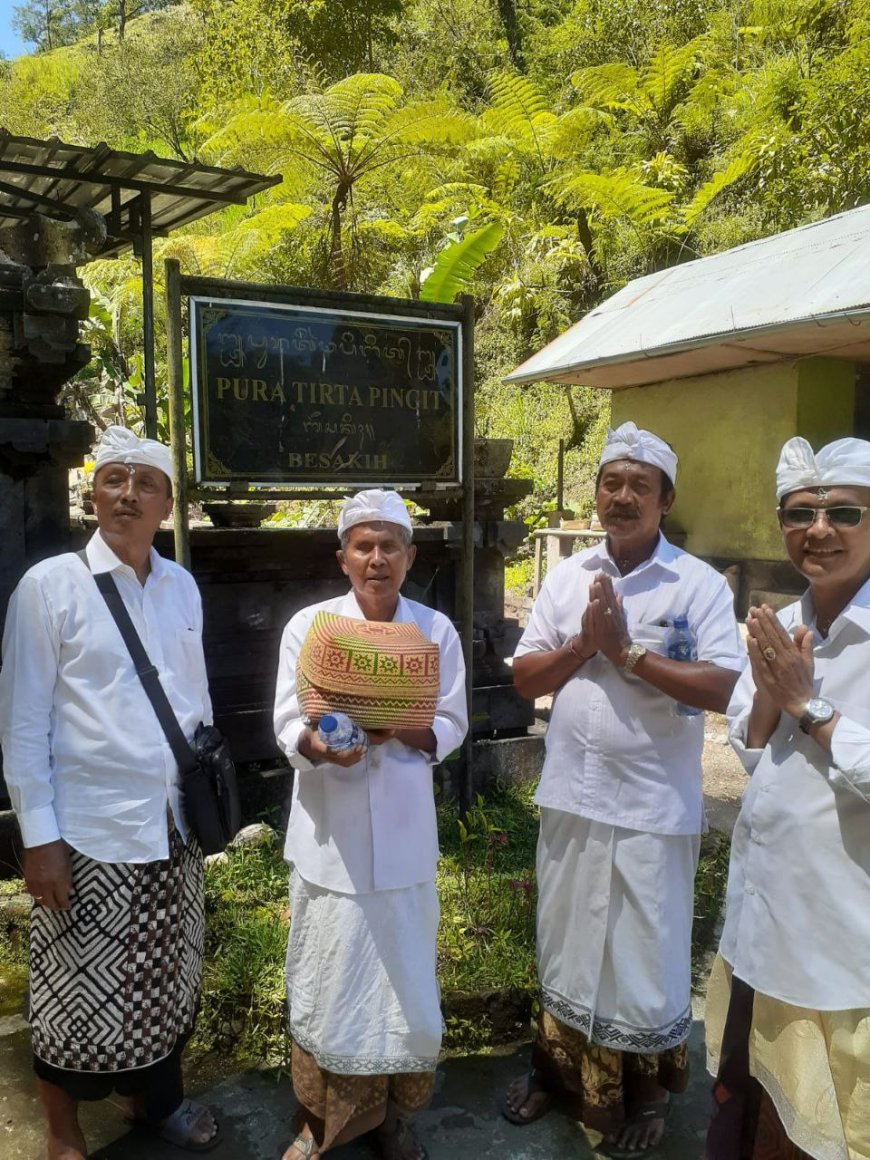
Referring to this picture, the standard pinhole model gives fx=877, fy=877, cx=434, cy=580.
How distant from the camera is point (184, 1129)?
8.71 feet

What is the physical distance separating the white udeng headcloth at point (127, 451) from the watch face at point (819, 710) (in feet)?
5.86

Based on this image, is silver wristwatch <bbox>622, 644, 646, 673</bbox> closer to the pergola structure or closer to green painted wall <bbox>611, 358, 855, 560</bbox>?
the pergola structure

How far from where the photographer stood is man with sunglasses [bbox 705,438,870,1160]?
1.92 metres

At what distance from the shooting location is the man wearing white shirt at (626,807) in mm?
2596

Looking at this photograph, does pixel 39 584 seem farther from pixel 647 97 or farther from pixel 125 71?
pixel 125 71

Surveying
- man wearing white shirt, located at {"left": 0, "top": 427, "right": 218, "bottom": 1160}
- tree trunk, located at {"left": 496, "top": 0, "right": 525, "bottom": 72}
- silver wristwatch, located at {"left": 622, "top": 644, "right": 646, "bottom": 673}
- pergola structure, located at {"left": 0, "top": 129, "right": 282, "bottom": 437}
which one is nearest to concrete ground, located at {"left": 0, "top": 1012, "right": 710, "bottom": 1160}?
man wearing white shirt, located at {"left": 0, "top": 427, "right": 218, "bottom": 1160}

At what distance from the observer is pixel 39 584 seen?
2.35 m

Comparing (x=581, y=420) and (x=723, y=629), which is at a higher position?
(x=581, y=420)

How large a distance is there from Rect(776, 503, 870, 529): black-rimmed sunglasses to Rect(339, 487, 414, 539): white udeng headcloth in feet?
3.41

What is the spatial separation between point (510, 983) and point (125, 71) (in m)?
30.9

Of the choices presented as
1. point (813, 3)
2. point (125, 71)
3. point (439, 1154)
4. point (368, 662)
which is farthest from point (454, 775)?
point (125, 71)

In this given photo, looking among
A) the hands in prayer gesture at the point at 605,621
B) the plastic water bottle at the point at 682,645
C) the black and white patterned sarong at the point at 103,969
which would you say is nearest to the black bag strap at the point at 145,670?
the black and white patterned sarong at the point at 103,969

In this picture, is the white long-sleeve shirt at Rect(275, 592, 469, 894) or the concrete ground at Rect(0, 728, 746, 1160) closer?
the white long-sleeve shirt at Rect(275, 592, 469, 894)

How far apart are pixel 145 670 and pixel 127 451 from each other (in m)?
0.62
